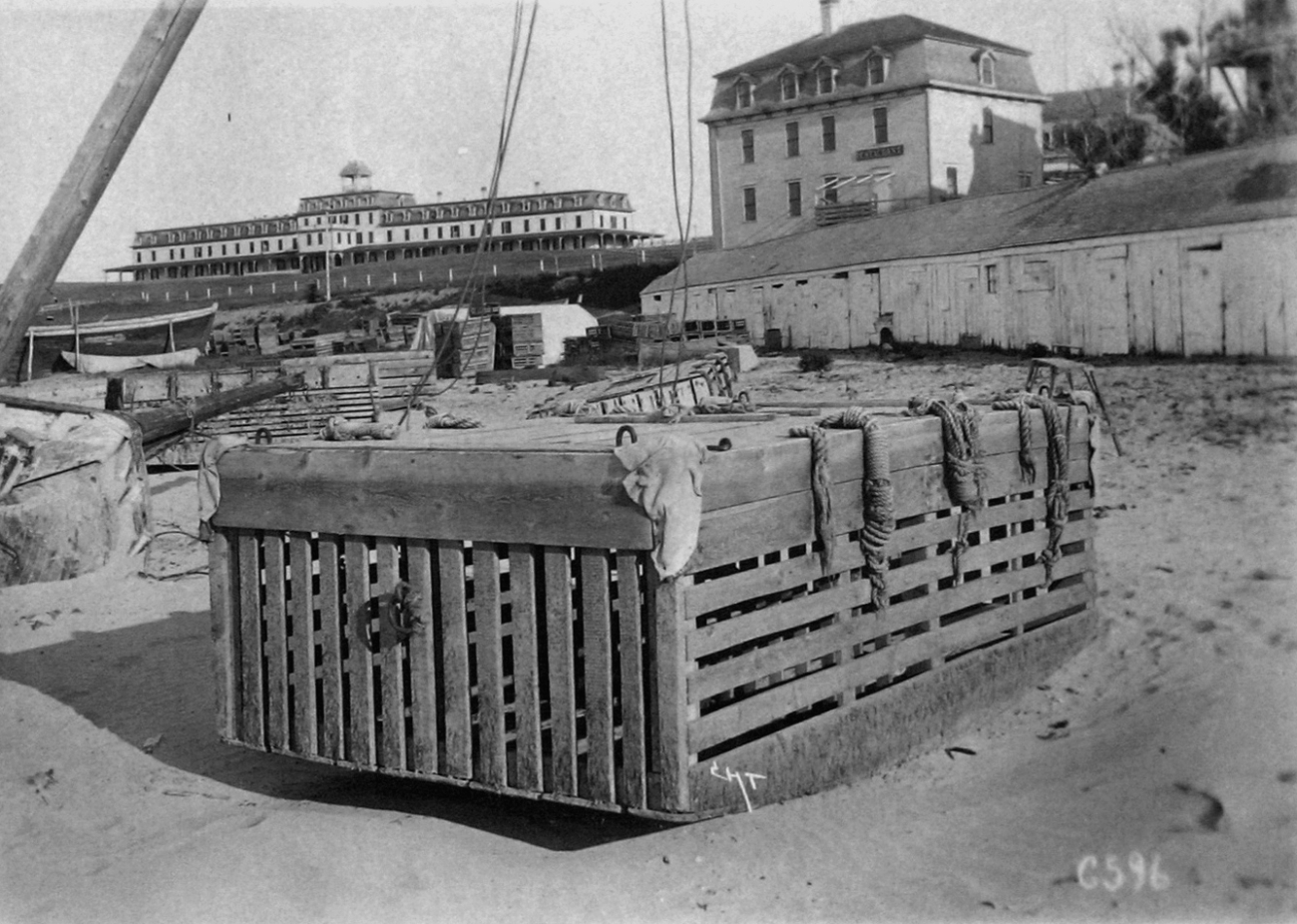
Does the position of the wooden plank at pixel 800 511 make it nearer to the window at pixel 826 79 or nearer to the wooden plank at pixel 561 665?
the wooden plank at pixel 561 665

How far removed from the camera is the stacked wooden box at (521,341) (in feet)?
118

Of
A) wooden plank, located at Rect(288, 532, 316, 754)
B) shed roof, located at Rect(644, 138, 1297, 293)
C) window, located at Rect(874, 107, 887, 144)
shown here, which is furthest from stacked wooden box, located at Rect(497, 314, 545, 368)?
wooden plank, located at Rect(288, 532, 316, 754)

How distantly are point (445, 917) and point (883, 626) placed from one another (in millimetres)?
2453

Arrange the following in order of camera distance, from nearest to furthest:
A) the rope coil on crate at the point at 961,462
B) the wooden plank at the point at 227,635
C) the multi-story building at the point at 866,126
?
the wooden plank at the point at 227,635, the rope coil on crate at the point at 961,462, the multi-story building at the point at 866,126

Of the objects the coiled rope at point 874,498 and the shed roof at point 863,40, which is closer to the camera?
the coiled rope at point 874,498

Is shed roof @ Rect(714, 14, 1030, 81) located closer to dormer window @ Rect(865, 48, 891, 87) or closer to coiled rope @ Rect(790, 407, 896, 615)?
dormer window @ Rect(865, 48, 891, 87)

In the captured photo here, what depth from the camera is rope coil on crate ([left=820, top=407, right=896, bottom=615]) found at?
19.9ft

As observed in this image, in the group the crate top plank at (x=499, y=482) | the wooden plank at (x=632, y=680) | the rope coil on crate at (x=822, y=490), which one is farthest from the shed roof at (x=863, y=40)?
the wooden plank at (x=632, y=680)

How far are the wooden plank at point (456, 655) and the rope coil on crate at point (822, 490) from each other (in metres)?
1.53

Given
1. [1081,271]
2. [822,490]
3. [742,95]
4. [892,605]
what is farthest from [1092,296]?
[742,95]

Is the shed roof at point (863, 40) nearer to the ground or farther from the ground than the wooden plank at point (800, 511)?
farther from the ground

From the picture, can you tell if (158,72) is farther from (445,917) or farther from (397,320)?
(397,320)

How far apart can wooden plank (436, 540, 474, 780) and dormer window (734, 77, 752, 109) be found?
154 feet

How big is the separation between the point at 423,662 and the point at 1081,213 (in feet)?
77.8
